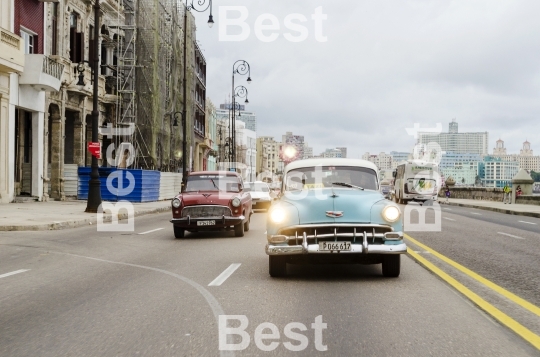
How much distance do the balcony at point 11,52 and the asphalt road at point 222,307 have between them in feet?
50.3

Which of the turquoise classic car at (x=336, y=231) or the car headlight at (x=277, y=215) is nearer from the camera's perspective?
the turquoise classic car at (x=336, y=231)

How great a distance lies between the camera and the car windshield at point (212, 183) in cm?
1565

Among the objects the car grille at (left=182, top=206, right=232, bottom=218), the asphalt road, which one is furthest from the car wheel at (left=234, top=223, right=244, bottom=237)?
the asphalt road

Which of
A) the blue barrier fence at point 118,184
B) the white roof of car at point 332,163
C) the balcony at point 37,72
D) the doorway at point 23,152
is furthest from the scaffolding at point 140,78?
the white roof of car at point 332,163

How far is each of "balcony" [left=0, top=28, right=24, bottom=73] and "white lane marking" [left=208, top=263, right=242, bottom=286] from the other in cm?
Result: 1837

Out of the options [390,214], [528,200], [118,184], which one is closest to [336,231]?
[390,214]

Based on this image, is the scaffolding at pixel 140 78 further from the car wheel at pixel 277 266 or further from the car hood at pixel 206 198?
the car wheel at pixel 277 266

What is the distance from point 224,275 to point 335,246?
5.58 ft

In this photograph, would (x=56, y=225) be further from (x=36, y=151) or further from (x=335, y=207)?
(x=36, y=151)

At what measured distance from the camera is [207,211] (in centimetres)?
1448

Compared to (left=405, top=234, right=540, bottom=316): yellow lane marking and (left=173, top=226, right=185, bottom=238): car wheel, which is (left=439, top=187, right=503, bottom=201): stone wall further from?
(left=405, top=234, right=540, bottom=316): yellow lane marking

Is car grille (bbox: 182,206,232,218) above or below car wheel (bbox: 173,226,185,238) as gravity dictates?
above

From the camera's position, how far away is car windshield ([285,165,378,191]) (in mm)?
9516

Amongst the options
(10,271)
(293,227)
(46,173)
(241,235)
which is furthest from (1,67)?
(293,227)
